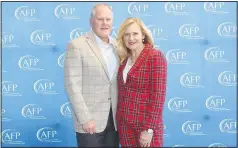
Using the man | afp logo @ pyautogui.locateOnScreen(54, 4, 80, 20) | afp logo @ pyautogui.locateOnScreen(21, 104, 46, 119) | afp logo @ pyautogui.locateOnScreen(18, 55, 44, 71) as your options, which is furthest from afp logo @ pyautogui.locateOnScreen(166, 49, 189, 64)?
afp logo @ pyautogui.locateOnScreen(21, 104, 46, 119)

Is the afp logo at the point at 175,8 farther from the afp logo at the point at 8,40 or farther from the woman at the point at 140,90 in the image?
the afp logo at the point at 8,40

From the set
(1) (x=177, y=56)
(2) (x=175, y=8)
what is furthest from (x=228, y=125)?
(2) (x=175, y=8)

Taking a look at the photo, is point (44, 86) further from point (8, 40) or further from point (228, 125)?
point (228, 125)

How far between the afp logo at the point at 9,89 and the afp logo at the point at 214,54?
216 cm

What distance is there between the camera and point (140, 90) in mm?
2150

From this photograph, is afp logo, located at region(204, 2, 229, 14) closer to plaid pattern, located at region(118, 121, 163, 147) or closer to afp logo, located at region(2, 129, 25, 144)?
plaid pattern, located at region(118, 121, 163, 147)

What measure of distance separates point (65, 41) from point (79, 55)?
1.30m

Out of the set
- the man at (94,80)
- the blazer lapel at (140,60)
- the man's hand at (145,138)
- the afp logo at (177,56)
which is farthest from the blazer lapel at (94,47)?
the afp logo at (177,56)

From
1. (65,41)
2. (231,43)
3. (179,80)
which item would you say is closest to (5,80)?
Result: (65,41)

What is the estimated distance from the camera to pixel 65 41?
3.50m

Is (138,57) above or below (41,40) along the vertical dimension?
below

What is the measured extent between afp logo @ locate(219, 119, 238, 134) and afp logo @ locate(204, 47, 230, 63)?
703 mm

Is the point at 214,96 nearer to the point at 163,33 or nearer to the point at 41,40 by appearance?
the point at 163,33

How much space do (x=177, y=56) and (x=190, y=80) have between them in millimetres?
308
